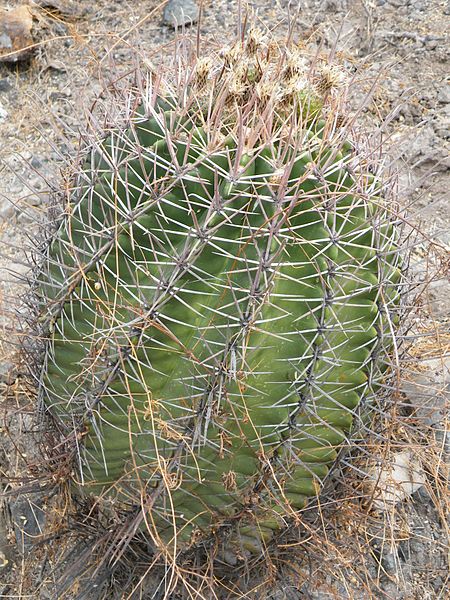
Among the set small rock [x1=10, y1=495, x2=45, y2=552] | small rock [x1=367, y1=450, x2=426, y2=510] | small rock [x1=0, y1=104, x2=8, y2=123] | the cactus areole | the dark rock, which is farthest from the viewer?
the dark rock

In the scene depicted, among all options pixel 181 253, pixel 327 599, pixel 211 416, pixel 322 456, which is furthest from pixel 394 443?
pixel 181 253

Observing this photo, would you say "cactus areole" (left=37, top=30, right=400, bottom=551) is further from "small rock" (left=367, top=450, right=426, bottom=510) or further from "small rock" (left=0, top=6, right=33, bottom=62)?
"small rock" (left=0, top=6, right=33, bottom=62)

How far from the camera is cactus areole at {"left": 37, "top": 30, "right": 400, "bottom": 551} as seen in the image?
165cm

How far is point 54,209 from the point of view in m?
2.03

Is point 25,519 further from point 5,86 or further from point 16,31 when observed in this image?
point 16,31

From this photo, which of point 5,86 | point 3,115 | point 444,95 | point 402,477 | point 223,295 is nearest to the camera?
point 223,295

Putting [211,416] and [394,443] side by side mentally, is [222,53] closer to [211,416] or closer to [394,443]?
[211,416]

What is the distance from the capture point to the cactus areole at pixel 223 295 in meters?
1.65

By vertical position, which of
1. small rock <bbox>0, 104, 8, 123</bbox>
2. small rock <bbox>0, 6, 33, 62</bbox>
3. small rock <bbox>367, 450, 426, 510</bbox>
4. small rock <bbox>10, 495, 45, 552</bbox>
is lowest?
small rock <bbox>10, 495, 45, 552</bbox>

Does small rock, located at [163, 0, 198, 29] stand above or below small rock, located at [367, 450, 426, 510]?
above

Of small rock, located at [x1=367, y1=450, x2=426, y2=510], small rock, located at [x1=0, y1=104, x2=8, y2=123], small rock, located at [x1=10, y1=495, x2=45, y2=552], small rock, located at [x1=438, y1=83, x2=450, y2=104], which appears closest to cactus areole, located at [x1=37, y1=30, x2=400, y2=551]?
small rock, located at [x1=367, y1=450, x2=426, y2=510]

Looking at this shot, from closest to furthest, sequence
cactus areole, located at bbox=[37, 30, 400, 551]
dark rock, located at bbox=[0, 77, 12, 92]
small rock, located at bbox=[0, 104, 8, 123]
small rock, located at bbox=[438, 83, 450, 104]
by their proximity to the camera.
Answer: cactus areole, located at bbox=[37, 30, 400, 551]
small rock, located at bbox=[438, 83, 450, 104]
small rock, located at bbox=[0, 104, 8, 123]
dark rock, located at bbox=[0, 77, 12, 92]

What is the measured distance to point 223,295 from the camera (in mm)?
1648

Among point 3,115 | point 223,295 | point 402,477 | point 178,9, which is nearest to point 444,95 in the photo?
point 178,9
